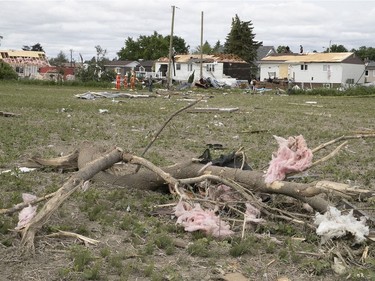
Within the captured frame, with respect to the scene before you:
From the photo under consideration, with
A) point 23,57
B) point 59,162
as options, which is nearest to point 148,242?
point 59,162

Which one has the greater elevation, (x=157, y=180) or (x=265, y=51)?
(x=265, y=51)

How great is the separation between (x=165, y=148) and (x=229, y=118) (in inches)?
242

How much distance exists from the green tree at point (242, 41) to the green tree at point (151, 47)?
22.3 meters

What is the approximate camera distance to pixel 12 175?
5969 mm

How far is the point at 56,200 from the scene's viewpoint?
13.1 ft

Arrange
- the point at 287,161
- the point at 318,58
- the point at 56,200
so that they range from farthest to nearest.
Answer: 1. the point at 318,58
2. the point at 287,161
3. the point at 56,200

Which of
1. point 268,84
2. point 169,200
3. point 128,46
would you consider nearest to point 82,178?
point 169,200

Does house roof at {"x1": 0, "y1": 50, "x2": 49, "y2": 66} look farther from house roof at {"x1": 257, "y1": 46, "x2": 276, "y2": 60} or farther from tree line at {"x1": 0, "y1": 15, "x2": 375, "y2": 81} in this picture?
house roof at {"x1": 257, "y1": 46, "x2": 276, "y2": 60}

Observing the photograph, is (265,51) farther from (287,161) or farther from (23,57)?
(287,161)

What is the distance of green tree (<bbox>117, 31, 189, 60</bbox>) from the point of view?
9094 cm

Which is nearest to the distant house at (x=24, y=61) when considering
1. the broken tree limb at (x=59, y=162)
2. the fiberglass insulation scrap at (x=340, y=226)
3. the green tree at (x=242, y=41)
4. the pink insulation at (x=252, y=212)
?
the green tree at (x=242, y=41)

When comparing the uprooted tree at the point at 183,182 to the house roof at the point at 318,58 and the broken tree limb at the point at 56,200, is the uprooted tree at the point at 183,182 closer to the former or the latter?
the broken tree limb at the point at 56,200

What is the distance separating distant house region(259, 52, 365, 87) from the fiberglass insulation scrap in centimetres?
5232

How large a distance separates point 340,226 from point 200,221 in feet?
3.49
